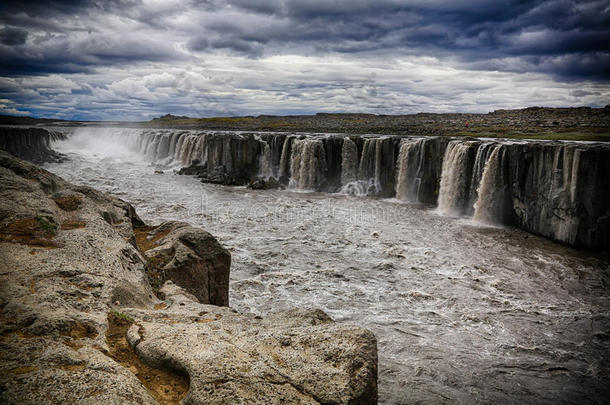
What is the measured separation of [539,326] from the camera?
496 inches

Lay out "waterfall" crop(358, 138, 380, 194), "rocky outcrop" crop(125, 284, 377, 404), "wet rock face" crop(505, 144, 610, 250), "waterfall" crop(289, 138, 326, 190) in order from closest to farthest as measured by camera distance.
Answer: "rocky outcrop" crop(125, 284, 377, 404) < "wet rock face" crop(505, 144, 610, 250) < "waterfall" crop(358, 138, 380, 194) < "waterfall" crop(289, 138, 326, 190)

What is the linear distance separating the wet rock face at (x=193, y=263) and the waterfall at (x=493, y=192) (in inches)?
790

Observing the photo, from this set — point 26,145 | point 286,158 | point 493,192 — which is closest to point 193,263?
point 493,192

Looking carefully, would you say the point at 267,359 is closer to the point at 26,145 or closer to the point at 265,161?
the point at 265,161

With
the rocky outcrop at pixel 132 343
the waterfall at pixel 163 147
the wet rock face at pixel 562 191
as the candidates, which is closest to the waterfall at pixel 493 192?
the wet rock face at pixel 562 191

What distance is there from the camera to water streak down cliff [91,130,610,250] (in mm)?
20922

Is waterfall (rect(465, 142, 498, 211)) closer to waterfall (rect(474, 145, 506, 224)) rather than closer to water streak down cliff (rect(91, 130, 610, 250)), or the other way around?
water streak down cliff (rect(91, 130, 610, 250))

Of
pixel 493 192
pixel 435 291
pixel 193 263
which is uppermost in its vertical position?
pixel 493 192

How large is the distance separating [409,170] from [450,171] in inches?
176

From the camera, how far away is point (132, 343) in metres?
5.59

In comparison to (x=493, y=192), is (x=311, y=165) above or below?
above

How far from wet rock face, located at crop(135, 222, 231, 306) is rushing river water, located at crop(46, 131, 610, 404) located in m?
1.88

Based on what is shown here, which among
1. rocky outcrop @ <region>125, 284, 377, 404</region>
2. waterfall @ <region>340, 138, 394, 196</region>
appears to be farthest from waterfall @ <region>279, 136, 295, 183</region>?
rocky outcrop @ <region>125, 284, 377, 404</region>

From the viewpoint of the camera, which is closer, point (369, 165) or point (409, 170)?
point (409, 170)
